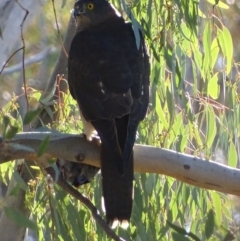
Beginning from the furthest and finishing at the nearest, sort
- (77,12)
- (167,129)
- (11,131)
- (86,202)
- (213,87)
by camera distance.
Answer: (77,12) → (213,87) → (167,129) → (86,202) → (11,131)

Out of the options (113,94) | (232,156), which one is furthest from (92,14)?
(232,156)

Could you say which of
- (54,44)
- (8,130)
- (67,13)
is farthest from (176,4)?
(54,44)

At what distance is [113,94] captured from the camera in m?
2.78

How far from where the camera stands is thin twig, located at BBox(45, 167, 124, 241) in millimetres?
2250

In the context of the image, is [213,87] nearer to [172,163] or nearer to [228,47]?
[228,47]

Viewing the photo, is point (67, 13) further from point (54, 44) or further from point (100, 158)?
point (100, 158)

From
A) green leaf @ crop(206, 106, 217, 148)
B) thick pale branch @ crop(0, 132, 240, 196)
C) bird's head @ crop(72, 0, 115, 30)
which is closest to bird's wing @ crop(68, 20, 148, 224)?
thick pale branch @ crop(0, 132, 240, 196)

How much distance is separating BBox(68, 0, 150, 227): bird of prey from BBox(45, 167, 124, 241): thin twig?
161mm

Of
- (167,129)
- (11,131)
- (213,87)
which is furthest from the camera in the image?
(213,87)

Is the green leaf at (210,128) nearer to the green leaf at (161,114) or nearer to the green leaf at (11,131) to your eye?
the green leaf at (161,114)

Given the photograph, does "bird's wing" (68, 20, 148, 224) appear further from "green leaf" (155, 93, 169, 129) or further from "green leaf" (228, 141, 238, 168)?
"green leaf" (228, 141, 238, 168)

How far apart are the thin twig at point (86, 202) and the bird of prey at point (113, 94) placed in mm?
161

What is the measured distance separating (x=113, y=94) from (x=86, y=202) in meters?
0.56

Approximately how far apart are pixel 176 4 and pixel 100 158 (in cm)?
72
